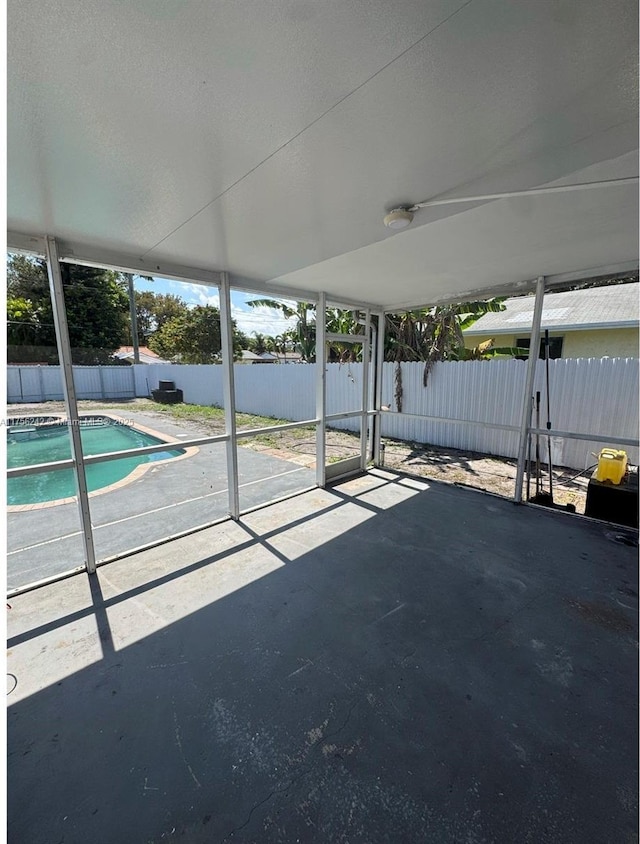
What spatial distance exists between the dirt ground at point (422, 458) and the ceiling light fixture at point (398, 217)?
2718mm

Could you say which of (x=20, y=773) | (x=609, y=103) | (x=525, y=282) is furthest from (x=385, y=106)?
(x=525, y=282)

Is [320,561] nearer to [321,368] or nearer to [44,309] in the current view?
[321,368]

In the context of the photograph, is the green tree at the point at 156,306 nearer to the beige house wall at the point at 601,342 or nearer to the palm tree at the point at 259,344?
the palm tree at the point at 259,344

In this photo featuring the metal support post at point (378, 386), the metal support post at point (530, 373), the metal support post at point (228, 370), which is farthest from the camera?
the metal support post at point (378, 386)

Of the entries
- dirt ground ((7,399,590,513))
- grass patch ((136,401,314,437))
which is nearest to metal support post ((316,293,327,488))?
dirt ground ((7,399,590,513))

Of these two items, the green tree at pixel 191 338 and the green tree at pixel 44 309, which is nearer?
the green tree at pixel 44 309

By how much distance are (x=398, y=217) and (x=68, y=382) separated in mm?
2620

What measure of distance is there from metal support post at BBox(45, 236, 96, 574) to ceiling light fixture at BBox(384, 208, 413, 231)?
2.39 meters

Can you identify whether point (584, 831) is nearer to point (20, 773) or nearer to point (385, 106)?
point (20, 773)

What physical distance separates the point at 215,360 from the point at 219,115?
1125cm

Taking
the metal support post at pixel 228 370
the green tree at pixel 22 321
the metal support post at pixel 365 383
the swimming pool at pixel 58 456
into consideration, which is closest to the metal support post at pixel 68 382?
the green tree at pixel 22 321

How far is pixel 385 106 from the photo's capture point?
1.26 meters

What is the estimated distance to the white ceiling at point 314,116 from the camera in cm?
94

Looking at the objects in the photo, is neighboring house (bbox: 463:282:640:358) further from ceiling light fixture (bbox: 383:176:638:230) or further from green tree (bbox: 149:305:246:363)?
green tree (bbox: 149:305:246:363)
